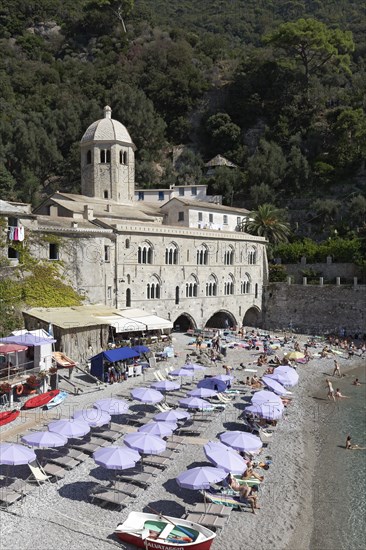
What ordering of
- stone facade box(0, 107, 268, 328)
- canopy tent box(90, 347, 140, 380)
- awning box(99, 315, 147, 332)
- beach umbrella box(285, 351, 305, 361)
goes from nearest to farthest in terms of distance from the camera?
canopy tent box(90, 347, 140, 380)
awning box(99, 315, 147, 332)
stone facade box(0, 107, 268, 328)
beach umbrella box(285, 351, 305, 361)

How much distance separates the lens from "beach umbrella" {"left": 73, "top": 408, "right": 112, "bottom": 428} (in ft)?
58.1

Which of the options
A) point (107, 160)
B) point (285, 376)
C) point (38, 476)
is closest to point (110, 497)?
point (38, 476)

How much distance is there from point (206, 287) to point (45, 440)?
26.9 meters

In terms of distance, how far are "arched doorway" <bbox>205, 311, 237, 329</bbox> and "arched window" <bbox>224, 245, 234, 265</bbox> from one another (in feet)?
14.8

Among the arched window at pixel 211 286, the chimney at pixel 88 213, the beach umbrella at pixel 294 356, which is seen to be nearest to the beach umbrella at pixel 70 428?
the beach umbrella at pixel 294 356

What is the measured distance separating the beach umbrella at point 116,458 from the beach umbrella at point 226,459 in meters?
2.40

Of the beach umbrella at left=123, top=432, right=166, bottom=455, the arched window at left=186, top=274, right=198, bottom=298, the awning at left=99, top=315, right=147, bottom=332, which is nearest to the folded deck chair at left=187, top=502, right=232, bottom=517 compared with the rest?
the beach umbrella at left=123, top=432, right=166, bottom=455

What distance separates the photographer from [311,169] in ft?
203

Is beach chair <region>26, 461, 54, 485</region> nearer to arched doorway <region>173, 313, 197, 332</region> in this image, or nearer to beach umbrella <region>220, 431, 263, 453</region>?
beach umbrella <region>220, 431, 263, 453</region>

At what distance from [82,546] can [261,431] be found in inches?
405

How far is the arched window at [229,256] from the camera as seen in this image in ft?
140

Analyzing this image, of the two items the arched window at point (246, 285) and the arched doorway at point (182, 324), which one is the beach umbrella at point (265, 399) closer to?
the arched doorway at point (182, 324)

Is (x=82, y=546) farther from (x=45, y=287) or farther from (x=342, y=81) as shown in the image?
(x=342, y=81)

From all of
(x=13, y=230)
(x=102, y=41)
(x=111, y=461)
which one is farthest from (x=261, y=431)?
(x=102, y=41)
